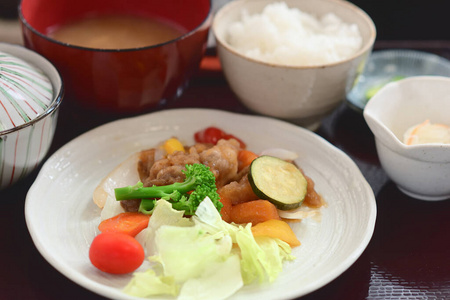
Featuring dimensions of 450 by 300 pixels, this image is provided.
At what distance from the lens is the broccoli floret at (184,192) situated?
208 centimetres

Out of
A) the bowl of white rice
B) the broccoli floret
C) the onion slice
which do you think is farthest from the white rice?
the broccoli floret

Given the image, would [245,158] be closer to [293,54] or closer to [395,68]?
[293,54]

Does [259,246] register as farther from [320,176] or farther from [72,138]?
[72,138]

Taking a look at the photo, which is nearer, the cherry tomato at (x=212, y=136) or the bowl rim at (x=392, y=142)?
the bowl rim at (x=392, y=142)

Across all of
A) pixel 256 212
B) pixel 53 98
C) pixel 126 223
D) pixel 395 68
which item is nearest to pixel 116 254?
pixel 126 223

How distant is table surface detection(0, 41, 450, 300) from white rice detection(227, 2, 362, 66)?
41 centimetres

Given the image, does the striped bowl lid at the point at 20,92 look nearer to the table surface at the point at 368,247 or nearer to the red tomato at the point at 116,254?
the table surface at the point at 368,247

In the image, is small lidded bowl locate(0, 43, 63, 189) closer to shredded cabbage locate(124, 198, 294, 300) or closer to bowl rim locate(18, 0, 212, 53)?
bowl rim locate(18, 0, 212, 53)

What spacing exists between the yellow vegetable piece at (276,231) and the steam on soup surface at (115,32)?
1.17 meters

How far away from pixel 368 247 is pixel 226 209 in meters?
0.60

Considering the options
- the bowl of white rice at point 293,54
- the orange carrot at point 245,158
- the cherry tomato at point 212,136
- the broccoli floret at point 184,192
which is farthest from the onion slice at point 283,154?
the broccoli floret at point 184,192

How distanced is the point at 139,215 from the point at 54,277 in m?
0.39

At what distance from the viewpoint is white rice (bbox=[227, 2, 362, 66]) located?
262cm

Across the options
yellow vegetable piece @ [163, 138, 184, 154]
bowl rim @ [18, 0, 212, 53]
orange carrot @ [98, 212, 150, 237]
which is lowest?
orange carrot @ [98, 212, 150, 237]
